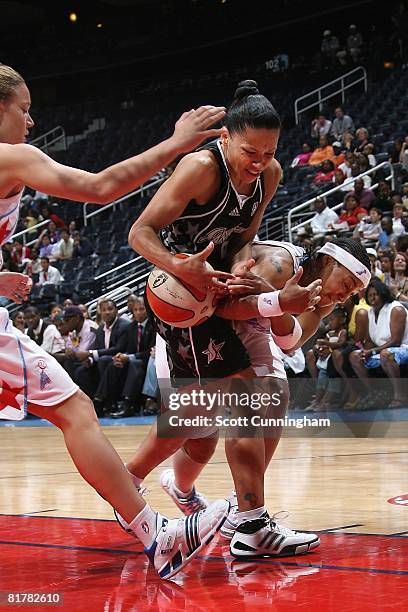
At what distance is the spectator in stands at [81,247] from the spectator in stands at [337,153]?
15.7 ft

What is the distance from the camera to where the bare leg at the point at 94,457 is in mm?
3125

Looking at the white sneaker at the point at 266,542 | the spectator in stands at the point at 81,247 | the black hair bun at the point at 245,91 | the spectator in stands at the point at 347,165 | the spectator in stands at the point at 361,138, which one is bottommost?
the spectator in stands at the point at 81,247

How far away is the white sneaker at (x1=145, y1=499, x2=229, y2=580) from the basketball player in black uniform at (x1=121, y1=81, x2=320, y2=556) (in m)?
0.46

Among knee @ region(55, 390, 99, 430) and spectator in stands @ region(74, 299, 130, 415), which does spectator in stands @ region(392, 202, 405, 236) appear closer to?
spectator in stands @ region(74, 299, 130, 415)

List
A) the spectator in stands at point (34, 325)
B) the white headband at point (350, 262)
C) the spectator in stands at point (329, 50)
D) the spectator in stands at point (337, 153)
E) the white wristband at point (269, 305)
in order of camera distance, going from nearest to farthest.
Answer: the white wristband at point (269, 305)
the white headband at point (350, 262)
the spectator in stands at point (34, 325)
the spectator in stands at point (337, 153)
the spectator in stands at point (329, 50)

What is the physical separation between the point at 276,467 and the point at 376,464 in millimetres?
620

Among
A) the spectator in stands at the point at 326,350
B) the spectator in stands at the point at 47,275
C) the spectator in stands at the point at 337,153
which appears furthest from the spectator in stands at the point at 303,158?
the spectator in stands at the point at 326,350

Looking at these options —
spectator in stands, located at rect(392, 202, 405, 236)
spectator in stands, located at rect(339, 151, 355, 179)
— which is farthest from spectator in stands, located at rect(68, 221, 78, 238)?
spectator in stands, located at rect(392, 202, 405, 236)

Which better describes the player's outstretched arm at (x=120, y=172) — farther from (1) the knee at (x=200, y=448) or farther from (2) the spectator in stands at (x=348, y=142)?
(2) the spectator in stands at (x=348, y=142)

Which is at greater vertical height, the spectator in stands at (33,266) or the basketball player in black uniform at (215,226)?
the basketball player in black uniform at (215,226)

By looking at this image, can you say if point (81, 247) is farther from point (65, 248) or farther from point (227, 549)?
point (227, 549)

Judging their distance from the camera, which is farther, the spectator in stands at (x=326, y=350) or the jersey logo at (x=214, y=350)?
the spectator in stands at (x=326, y=350)

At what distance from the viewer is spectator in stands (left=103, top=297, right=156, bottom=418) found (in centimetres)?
1075

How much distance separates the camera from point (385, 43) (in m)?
18.7
